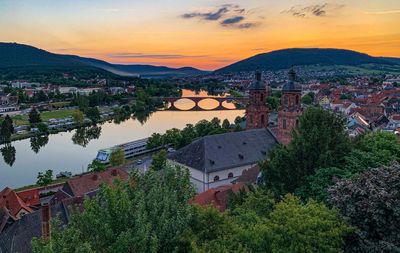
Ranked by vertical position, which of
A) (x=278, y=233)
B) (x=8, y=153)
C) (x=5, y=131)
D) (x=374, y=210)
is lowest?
(x=8, y=153)

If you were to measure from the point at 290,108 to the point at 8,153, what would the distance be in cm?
3737

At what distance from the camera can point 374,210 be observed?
7027 millimetres

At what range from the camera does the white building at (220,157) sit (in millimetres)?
21797

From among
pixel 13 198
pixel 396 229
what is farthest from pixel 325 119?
pixel 13 198

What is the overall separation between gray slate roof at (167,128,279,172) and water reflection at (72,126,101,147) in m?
27.9

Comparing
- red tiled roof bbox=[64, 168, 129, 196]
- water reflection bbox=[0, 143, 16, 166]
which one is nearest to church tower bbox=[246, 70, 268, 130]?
red tiled roof bbox=[64, 168, 129, 196]

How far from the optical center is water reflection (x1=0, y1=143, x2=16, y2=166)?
3781 cm

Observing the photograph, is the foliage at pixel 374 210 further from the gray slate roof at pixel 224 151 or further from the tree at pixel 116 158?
the tree at pixel 116 158

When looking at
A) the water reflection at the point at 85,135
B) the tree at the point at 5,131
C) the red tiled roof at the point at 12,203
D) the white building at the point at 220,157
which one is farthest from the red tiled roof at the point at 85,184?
the tree at the point at 5,131

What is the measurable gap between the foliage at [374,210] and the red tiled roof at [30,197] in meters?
21.2

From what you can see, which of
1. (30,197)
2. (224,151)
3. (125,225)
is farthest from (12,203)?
(125,225)

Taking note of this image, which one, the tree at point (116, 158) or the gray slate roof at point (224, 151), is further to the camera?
the tree at point (116, 158)

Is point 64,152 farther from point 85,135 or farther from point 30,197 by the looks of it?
point 30,197

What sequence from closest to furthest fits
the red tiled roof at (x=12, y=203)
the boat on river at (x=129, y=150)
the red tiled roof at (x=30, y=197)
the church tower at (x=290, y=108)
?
the red tiled roof at (x=12, y=203), the red tiled roof at (x=30, y=197), the church tower at (x=290, y=108), the boat on river at (x=129, y=150)
